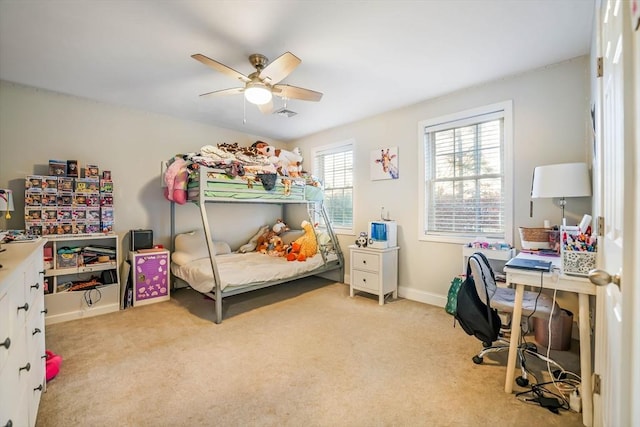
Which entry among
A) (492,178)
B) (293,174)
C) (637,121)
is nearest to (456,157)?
(492,178)

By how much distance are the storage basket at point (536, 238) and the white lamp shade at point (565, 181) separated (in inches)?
14.4

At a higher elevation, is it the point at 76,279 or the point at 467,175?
the point at 467,175

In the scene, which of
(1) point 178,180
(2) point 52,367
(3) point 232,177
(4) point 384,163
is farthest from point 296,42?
(2) point 52,367

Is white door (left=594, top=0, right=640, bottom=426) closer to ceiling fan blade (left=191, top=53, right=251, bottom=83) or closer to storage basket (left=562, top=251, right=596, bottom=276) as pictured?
storage basket (left=562, top=251, right=596, bottom=276)

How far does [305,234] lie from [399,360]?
2.44 m

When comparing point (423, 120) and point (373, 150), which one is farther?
point (373, 150)

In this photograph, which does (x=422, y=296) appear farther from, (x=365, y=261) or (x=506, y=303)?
(x=506, y=303)

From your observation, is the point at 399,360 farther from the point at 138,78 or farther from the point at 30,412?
the point at 138,78

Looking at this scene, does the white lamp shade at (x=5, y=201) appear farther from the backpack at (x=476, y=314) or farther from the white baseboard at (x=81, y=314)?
the backpack at (x=476, y=314)

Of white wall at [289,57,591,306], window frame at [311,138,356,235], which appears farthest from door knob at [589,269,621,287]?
window frame at [311,138,356,235]

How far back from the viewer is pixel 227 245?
4340 mm

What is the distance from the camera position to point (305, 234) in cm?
427

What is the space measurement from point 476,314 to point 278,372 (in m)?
1.45

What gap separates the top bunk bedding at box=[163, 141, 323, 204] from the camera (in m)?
3.03
